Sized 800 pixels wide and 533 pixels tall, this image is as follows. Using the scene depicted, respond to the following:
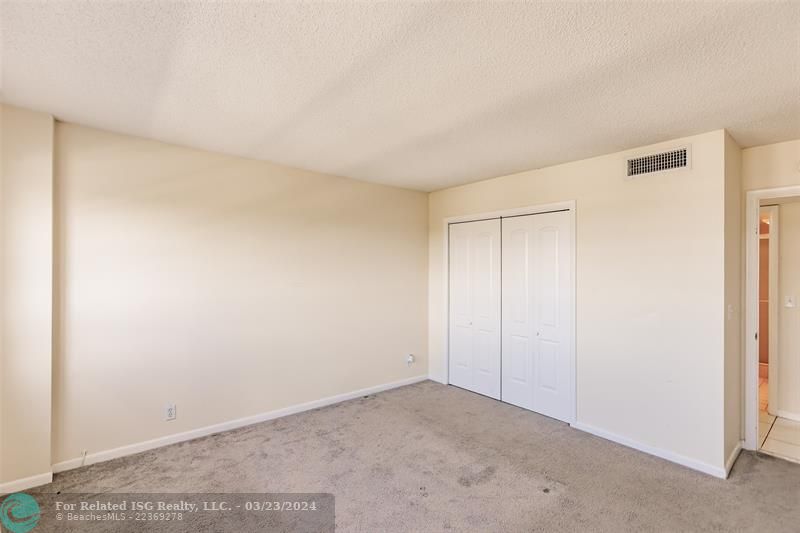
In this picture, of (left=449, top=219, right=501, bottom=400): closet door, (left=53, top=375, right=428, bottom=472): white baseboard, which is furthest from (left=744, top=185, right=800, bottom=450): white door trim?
(left=53, top=375, right=428, bottom=472): white baseboard

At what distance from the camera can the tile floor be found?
9.71 feet

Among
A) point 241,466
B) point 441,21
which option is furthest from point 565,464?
point 441,21

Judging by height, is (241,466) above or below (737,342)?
below

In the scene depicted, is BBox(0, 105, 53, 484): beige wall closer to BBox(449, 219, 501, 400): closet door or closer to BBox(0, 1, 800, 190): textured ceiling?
BBox(0, 1, 800, 190): textured ceiling

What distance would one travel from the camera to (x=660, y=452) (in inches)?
115

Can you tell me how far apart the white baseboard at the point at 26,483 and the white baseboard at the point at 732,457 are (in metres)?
4.66

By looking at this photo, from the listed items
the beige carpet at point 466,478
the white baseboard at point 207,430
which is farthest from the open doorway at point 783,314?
the white baseboard at point 207,430

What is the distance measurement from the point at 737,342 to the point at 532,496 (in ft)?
7.03

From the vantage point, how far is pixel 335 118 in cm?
254

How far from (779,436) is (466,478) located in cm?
296

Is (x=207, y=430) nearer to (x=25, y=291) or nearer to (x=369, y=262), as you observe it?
(x=25, y=291)

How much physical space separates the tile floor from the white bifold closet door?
4.94 ft

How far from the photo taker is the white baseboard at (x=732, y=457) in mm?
2641

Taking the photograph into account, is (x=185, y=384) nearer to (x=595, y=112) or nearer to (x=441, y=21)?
(x=441, y=21)
